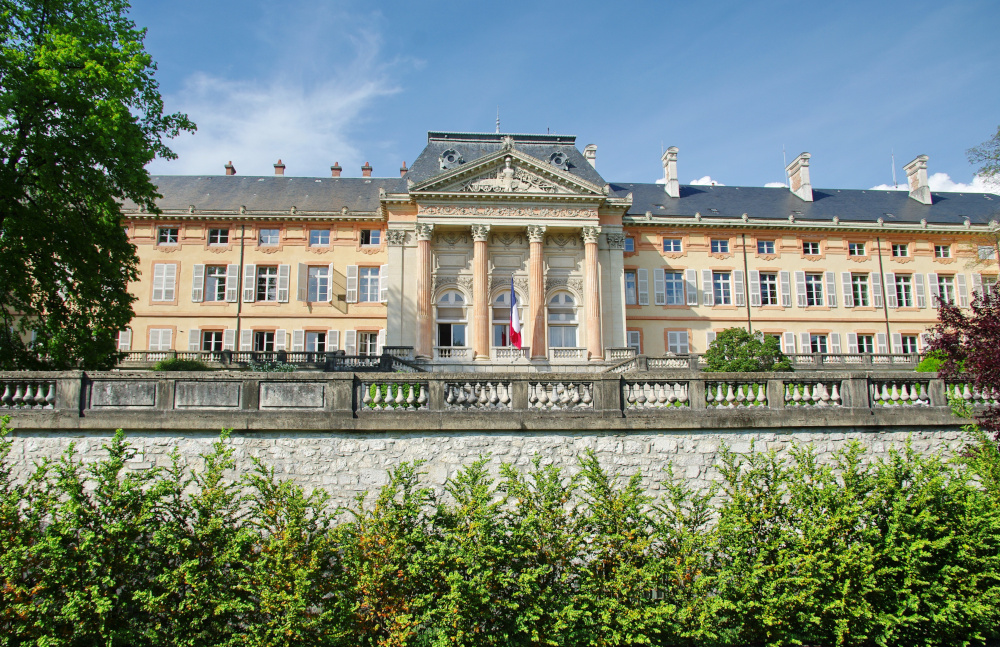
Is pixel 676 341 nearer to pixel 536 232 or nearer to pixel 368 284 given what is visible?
pixel 536 232

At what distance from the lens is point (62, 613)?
6.77m

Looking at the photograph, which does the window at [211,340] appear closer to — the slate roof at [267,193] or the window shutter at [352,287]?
the slate roof at [267,193]

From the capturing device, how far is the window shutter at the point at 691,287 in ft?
115

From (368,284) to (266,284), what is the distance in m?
5.32

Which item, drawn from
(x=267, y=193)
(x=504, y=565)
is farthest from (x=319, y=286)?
(x=504, y=565)

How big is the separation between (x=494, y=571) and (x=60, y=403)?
6.31 metres

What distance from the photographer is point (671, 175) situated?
129ft

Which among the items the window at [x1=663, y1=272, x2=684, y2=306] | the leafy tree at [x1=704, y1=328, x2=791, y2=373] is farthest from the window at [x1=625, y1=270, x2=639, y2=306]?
the leafy tree at [x1=704, y1=328, x2=791, y2=373]

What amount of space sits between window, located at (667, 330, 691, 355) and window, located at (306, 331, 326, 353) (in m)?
18.5

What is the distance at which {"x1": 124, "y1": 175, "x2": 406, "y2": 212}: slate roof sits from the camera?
3503 centimetres

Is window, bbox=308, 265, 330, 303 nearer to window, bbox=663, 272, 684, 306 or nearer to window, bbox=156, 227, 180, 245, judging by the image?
window, bbox=156, 227, 180, 245

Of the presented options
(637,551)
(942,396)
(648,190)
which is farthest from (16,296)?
(648,190)

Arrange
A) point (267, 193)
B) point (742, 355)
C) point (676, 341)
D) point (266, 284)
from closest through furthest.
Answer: point (742, 355)
point (266, 284)
point (676, 341)
point (267, 193)

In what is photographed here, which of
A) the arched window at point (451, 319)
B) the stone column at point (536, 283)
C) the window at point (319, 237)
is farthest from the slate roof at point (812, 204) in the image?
the window at point (319, 237)
